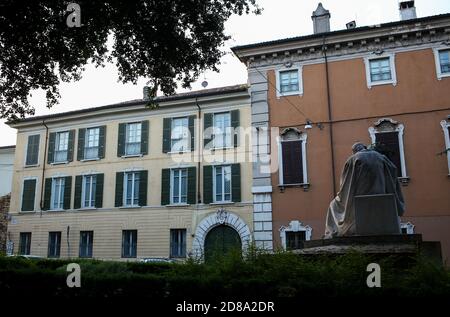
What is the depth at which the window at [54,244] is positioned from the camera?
93.4 feet

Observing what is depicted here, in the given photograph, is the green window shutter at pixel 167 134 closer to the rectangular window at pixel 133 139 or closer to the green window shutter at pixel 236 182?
the rectangular window at pixel 133 139

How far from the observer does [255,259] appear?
6.22 metres

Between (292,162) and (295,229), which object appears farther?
(292,162)

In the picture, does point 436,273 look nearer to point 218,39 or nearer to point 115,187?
point 218,39

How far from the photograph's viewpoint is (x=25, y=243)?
29609 millimetres

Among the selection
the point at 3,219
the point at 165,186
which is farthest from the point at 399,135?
the point at 3,219

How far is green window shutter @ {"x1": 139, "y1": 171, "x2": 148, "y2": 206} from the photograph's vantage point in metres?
26.7

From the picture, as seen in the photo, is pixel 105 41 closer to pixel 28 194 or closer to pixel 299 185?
pixel 299 185

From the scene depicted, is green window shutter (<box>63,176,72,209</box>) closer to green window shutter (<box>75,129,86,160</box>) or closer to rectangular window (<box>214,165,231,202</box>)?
green window shutter (<box>75,129,86,160</box>)

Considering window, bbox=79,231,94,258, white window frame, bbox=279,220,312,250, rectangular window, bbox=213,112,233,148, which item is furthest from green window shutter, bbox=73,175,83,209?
white window frame, bbox=279,220,312,250

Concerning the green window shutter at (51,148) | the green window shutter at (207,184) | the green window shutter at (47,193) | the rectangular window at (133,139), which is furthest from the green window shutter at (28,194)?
the green window shutter at (207,184)

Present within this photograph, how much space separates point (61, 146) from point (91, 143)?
250 cm
